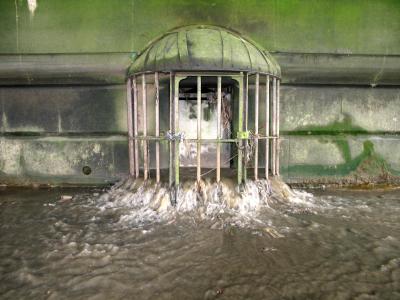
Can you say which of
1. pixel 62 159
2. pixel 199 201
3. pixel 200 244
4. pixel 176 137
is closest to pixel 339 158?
pixel 199 201

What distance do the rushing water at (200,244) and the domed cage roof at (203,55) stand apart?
5.72 ft

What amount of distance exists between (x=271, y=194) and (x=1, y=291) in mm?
3747

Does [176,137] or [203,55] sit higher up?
[203,55]

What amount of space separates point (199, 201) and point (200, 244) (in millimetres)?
1169

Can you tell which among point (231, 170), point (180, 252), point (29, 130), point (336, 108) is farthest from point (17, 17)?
point (336, 108)

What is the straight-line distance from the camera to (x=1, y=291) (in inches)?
106

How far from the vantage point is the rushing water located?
2.75m

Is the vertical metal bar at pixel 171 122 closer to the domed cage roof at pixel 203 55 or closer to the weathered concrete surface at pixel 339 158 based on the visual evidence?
the domed cage roof at pixel 203 55

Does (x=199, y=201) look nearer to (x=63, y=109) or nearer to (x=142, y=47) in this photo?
(x=142, y=47)

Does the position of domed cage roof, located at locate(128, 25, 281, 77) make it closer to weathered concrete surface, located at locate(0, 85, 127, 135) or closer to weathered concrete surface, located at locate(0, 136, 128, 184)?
weathered concrete surface, located at locate(0, 85, 127, 135)

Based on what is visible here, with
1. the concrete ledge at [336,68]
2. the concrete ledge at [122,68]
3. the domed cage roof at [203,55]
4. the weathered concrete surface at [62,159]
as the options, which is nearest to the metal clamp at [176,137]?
the domed cage roof at [203,55]

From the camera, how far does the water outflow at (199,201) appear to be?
4465mm

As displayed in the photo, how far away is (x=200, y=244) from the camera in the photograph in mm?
3611

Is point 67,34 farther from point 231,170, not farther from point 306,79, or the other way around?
point 306,79
